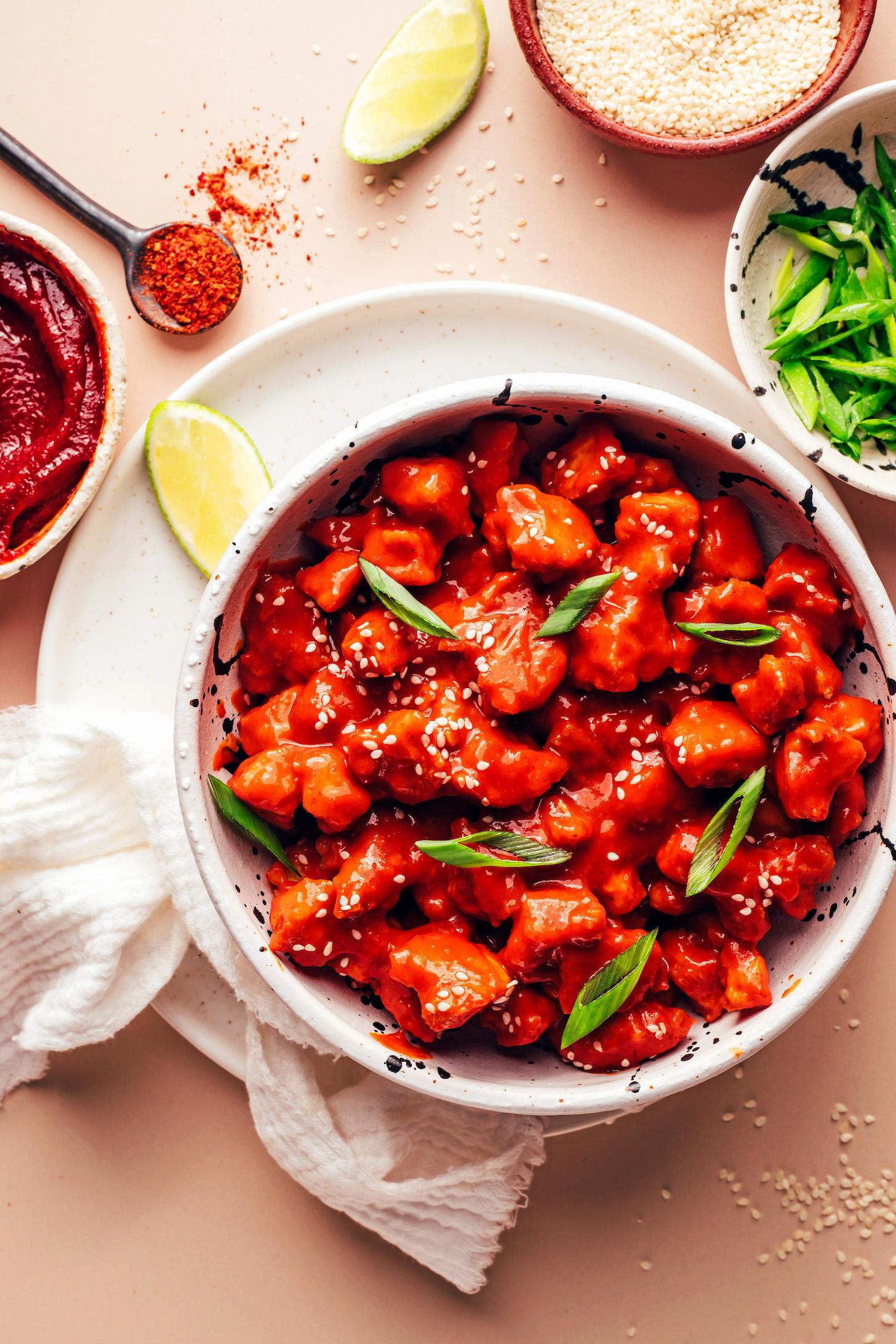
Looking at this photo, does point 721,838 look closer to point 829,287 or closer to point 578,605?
point 578,605

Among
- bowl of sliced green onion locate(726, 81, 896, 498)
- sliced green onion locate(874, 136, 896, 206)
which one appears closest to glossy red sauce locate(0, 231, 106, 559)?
bowl of sliced green onion locate(726, 81, 896, 498)

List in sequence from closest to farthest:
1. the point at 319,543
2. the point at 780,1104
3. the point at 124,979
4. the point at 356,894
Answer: the point at 356,894 < the point at 319,543 < the point at 124,979 < the point at 780,1104

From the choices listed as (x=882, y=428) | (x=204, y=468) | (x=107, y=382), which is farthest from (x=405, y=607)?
(x=882, y=428)

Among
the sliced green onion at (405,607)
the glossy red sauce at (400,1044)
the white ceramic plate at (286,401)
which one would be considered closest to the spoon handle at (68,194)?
the white ceramic plate at (286,401)

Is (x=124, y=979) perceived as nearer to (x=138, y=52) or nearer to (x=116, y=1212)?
(x=116, y=1212)

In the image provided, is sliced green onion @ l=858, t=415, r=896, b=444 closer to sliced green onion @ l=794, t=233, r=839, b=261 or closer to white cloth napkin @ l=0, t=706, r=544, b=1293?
sliced green onion @ l=794, t=233, r=839, b=261

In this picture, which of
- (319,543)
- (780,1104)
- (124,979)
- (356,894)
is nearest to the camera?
(356,894)

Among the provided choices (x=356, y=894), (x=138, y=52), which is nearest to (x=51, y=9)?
(x=138, y=52)

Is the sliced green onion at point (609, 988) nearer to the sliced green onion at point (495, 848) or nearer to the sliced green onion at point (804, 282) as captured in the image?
the sliced green onion at point (495, 848)
